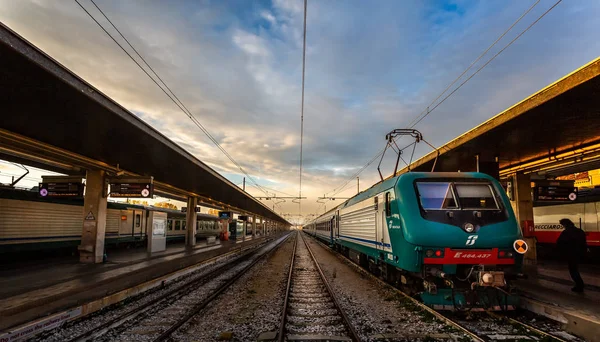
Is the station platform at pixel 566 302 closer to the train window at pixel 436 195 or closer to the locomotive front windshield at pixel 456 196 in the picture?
the locomotive front windshield at pixel 456 196

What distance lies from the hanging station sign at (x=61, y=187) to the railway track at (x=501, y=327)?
13.7 meters

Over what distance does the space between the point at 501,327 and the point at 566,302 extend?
193 cm

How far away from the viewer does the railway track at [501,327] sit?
5402 mm

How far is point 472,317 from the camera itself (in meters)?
6.55

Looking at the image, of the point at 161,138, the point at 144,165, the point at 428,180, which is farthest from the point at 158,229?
the point at 428,180

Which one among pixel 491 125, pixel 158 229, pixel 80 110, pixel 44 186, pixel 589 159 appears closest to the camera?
pixel 80 110

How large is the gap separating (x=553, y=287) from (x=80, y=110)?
39.4 ft

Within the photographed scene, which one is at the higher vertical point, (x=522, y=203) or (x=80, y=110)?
(x=80, y=110)

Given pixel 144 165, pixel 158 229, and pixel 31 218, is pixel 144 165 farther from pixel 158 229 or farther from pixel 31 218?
pixel 158 229

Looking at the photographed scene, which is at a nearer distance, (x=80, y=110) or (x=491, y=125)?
(x=80, y=110)

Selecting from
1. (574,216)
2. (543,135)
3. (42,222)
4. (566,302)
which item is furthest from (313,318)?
(574,216)

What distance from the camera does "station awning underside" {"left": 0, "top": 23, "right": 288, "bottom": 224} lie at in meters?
6.07

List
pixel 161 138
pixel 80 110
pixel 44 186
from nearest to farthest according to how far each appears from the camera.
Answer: pixel 80 110, pixel 161 138, pixel 44 186

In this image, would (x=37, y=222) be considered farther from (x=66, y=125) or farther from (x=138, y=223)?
(x=138, y=223)
